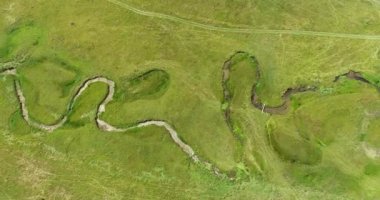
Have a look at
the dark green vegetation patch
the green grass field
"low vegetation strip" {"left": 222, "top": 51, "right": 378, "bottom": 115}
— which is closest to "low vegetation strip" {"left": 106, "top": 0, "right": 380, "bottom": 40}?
the green grass field

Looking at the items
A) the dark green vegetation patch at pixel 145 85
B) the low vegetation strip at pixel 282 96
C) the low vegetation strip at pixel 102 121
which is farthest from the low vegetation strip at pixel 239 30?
the low vegetation strip at pixel 102 121

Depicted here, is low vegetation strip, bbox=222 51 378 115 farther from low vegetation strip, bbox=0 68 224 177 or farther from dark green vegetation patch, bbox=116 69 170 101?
dark green vegetation patch, bbox=116 69 170 101

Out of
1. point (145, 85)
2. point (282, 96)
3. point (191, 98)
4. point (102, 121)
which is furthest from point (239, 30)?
point (102, 121)

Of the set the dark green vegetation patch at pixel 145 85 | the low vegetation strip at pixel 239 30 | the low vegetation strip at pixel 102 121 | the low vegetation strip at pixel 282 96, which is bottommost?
the low vegetation strip at pixel 102 121

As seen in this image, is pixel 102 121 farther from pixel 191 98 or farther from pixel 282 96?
pixel 282 96

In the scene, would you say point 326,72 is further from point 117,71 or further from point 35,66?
point 35,66

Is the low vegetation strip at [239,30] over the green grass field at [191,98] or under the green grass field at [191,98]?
over

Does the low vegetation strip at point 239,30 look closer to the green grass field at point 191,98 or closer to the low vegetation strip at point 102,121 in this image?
the green grass field at point 191,98

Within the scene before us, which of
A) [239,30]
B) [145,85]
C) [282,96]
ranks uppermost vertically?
[239,30]
